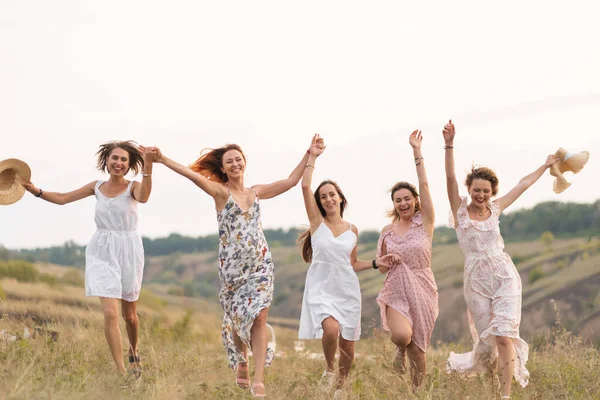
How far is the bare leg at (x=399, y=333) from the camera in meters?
8.31

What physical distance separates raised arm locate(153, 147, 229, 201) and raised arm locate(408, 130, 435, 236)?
1909 mm

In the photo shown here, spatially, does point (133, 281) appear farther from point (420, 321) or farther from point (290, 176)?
point (420, 321)

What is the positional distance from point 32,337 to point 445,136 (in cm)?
582

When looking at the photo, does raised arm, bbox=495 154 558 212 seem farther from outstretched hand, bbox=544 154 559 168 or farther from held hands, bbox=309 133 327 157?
held hands, bbox=309 133 327 157

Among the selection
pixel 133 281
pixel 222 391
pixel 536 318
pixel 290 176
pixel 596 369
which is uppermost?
pixel 290 176

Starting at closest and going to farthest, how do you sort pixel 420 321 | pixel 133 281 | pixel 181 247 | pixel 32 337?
1. pixel 420 321
2. pixel 133 281
3. pixel 32 337
4. pixel 181 247

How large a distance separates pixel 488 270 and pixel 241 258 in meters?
2.45

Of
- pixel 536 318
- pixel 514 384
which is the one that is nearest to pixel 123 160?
pixel 514 384

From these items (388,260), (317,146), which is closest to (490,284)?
(388,260)

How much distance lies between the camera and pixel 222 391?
7637 millimetres

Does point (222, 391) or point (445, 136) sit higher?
point (445, 136)

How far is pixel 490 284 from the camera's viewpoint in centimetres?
858

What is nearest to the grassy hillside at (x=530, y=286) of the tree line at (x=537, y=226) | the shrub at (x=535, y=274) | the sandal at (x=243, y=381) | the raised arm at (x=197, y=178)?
the shrub at (x=535, y=274)

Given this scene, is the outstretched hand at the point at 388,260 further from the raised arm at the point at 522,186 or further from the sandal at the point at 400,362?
the raised arm at the point at 522,186
